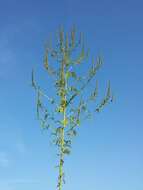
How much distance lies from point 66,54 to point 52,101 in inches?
→ 75.3

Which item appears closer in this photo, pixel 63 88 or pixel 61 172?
pixel 61 172

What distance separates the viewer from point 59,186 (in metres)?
19.6

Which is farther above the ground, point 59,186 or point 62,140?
point 62,140

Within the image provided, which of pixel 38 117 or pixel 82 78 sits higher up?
pixel 82 78

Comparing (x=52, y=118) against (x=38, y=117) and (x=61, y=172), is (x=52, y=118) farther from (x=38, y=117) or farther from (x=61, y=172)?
(x=61, y=172)

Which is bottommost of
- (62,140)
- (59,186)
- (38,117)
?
(59,186)

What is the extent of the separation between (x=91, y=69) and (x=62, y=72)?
1.12 metres

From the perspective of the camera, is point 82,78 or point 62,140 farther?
point 82,78

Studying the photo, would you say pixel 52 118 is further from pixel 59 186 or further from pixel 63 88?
pixel 59 186

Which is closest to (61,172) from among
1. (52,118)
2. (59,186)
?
(59,186)

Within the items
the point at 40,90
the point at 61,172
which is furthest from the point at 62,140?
the point at 40,90

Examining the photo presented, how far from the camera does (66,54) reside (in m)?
21.7

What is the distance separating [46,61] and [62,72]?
1.00 metres

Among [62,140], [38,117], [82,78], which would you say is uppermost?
[82,78]
